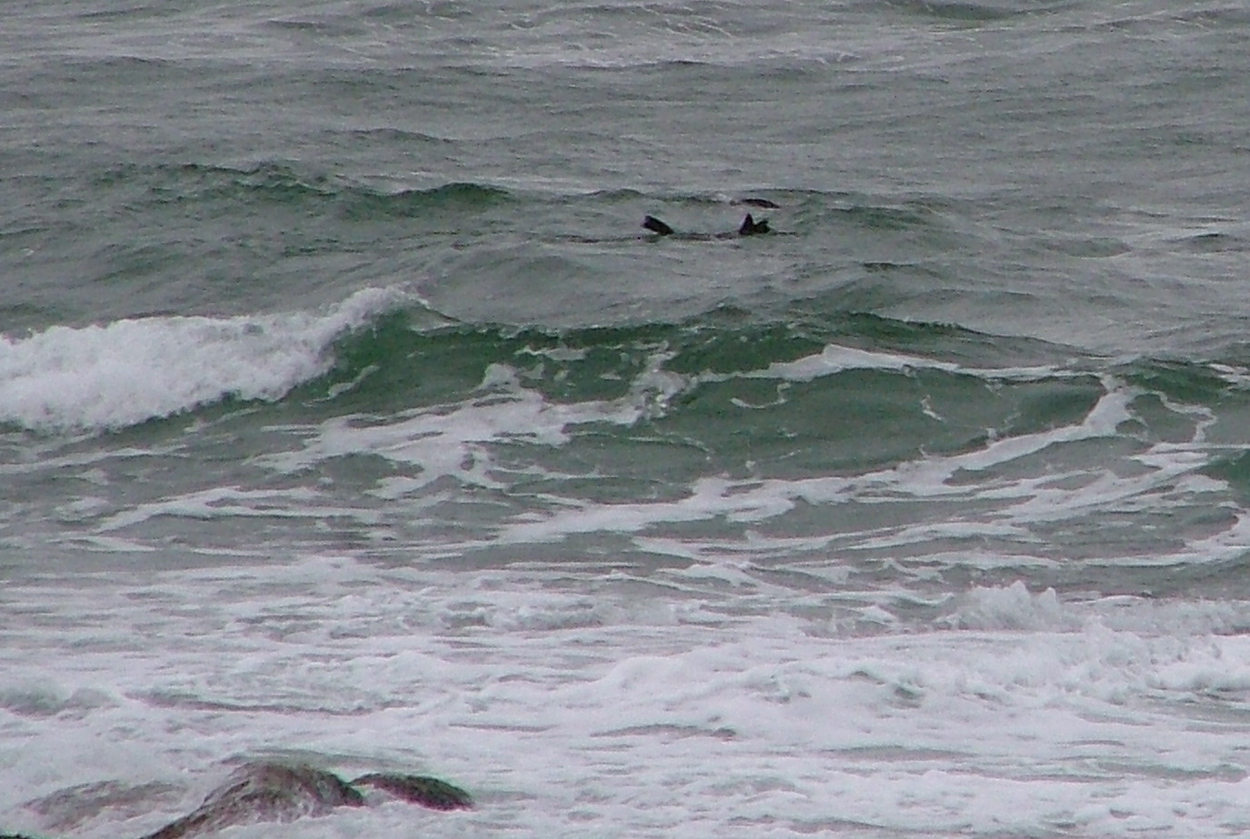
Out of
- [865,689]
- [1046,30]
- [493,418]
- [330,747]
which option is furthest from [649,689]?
[1046,30]

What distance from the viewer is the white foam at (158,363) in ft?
35.3

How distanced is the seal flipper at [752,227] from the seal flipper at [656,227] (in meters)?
0.49

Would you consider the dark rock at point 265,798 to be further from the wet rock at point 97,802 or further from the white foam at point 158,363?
the white foam at point 158,363

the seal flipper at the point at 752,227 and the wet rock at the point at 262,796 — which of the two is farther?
the seal flipper at the point at 752,227

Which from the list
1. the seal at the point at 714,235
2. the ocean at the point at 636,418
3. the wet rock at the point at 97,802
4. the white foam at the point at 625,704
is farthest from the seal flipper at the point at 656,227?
the wet rock at the point at 97,802

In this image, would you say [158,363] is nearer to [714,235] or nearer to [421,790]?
[714,235]

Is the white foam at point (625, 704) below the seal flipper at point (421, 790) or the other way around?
below

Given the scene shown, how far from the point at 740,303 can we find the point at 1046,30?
8.60 meters

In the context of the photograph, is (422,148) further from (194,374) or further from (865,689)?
(865,689)

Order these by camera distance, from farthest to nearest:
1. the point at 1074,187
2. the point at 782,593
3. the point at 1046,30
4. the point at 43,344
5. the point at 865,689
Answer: the point at 1046,30, the point at 1074,187, the point at 43,344, the point at 782,593, the point at 865,689

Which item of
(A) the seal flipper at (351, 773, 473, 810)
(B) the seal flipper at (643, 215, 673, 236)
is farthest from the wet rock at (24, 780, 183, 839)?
(B) the seal flipper at (643, 215, 673, 236)

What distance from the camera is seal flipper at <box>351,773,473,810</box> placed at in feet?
18.7

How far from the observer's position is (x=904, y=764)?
6.20 meters

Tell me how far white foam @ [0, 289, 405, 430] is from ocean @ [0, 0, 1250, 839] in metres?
0.04
